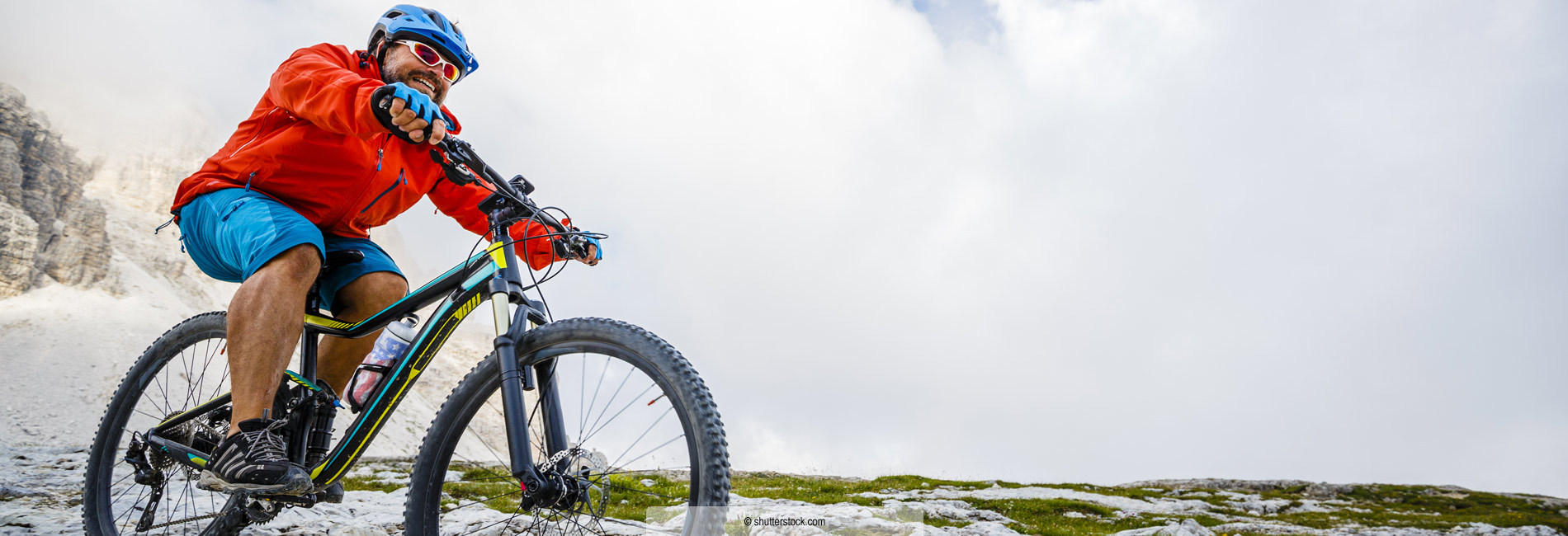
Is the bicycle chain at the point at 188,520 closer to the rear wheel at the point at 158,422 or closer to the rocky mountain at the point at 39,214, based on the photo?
the rear wheel at the point at 158,422

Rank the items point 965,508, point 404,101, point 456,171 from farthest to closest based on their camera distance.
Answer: point 965,508
point 456,171
point 404,101

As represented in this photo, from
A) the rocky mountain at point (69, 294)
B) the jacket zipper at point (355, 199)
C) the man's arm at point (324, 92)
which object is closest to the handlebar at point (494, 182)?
the man's arm at point (324, 92)

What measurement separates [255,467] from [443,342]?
2.94ft

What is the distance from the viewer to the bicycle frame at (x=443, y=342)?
2926 millimetres

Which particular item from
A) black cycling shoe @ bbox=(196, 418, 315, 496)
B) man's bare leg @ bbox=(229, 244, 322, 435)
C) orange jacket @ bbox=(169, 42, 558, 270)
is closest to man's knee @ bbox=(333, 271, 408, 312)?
orange jacket @ bbox=(169, 42, 558, 270)

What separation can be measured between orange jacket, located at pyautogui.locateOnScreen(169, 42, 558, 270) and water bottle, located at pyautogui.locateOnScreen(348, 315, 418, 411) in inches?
24.0

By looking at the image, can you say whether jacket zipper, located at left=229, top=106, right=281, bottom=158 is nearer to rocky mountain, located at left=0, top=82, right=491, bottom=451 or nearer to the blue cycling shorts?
the blue cycling shorts

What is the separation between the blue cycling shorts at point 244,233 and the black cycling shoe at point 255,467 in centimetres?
72

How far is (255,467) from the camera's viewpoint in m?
3.20

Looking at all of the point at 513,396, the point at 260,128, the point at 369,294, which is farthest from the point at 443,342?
the point at 260,128

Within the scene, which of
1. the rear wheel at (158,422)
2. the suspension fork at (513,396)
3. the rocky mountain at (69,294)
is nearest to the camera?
the suspension fork at (513,396)

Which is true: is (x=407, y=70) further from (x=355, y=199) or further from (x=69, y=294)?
(x=69, y=294)

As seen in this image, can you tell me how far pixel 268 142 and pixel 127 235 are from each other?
135372mm

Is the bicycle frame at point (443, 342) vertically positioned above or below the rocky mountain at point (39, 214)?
below
